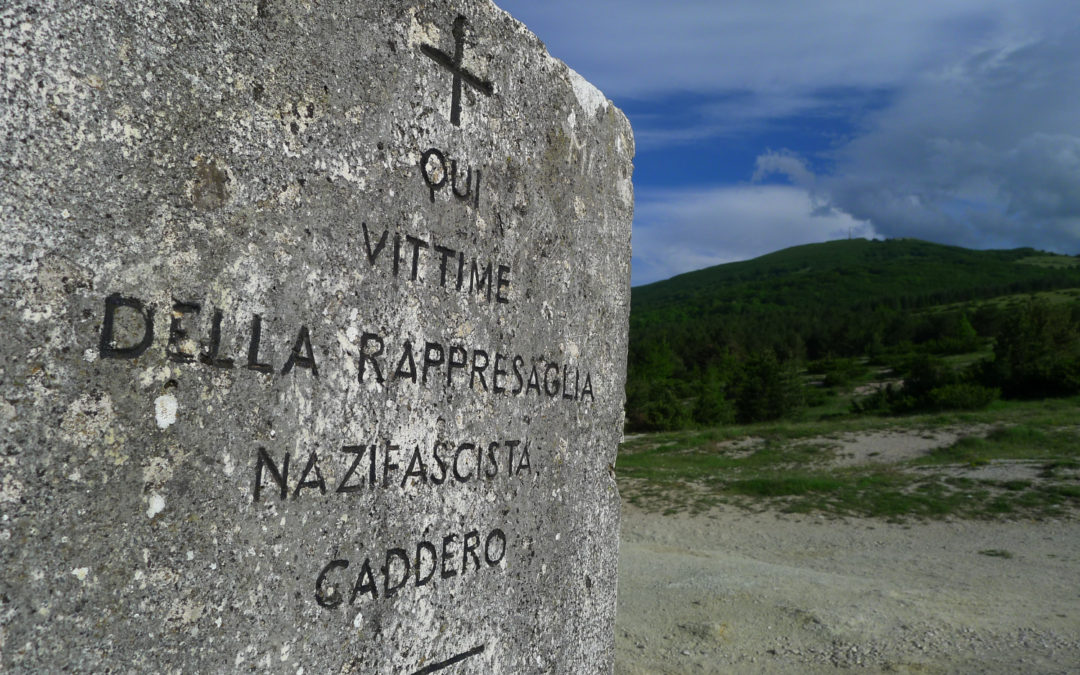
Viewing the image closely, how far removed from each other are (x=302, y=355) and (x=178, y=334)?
28 centimetres

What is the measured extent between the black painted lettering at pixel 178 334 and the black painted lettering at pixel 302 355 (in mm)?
218

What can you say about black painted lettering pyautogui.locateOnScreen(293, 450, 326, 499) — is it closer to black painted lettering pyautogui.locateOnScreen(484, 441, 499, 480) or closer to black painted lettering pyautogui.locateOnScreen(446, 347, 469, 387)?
black painted lettering pyautogui.locateOnScreen(446, 347, 469, 387)

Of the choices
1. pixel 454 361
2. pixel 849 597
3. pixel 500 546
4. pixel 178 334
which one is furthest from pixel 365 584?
pixel 849 597

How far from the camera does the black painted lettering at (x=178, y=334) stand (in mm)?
1485

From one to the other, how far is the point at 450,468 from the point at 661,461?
14.4m

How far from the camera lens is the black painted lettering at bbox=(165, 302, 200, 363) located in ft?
4.87

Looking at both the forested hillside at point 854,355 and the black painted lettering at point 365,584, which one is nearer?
the black painted lettering at point 365,584

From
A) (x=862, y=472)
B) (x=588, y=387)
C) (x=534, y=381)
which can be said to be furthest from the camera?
(x=862, y=472)

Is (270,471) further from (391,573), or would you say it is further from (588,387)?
(588,387)

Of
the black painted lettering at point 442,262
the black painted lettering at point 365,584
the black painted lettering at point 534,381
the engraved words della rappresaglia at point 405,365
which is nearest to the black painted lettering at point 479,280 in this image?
the engraved words della rappresaglia at point 405,365

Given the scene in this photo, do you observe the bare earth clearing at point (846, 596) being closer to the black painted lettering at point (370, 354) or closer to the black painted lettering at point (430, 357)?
the black painted lettering at point (430, 357)

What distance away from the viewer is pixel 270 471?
1.63 m

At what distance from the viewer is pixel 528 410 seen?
7.73 feet

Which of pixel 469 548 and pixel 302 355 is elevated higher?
pixel 302 355
